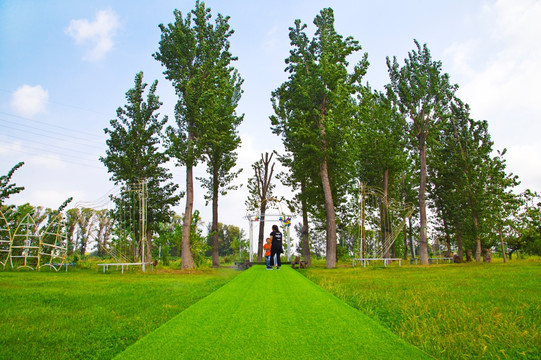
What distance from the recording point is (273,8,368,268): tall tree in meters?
18.8

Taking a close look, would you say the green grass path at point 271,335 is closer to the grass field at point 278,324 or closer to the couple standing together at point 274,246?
the grass field at point 278,324

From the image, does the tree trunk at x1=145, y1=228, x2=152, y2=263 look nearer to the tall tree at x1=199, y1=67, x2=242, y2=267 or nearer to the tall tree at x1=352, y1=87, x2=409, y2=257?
the tall tree at x1=199, y1=67, x2=242, y2=267

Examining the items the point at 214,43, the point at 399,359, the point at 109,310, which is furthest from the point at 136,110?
the point at 399,359

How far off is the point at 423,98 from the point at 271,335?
72.8ft

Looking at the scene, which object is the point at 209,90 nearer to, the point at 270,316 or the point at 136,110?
the point at 136,110

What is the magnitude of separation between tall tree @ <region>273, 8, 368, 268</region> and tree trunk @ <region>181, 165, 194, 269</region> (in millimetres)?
6544

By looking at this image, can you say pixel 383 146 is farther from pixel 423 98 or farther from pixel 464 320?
pixel 464 320

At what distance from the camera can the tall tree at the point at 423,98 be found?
2166 cm

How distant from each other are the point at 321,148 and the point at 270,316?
15.8m

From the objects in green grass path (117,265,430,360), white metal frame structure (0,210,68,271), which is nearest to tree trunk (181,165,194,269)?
white metal frame structure (0,210,68,271)

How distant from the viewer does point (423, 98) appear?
22.1m

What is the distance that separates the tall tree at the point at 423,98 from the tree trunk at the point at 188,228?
14655 mm

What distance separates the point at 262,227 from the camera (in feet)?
96.3

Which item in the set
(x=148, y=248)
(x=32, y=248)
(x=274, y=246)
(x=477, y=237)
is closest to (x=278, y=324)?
(x=274, y=246)
